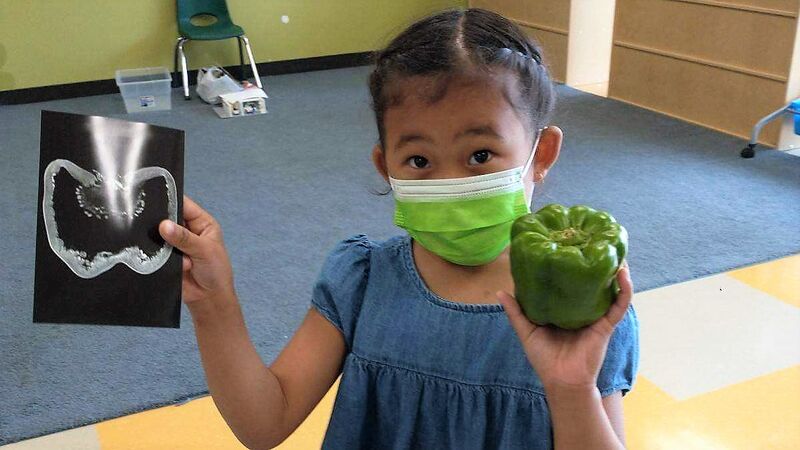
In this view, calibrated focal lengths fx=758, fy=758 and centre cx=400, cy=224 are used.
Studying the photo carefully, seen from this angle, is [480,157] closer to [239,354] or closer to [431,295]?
[431,295]

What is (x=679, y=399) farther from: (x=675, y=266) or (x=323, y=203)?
(x=323, y=203)

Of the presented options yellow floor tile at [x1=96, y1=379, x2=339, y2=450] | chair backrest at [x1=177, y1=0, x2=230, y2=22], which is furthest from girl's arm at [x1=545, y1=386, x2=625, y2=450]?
chair backrest at [x1=177, y1=0, x2=230, y2=22]

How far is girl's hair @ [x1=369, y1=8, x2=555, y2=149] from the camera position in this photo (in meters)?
0.86

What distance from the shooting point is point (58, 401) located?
1.92 metres

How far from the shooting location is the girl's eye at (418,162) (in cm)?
86

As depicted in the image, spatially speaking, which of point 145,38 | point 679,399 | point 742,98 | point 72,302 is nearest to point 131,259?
point 72,302

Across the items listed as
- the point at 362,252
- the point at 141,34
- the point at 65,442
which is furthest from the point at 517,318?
the point at 141,34

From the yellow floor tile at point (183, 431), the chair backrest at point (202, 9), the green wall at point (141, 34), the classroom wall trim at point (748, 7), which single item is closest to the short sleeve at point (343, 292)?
the yellow floor tile at point (183, 431)

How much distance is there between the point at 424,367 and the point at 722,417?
1236 mm

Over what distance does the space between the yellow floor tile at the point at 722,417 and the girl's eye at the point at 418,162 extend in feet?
3.86

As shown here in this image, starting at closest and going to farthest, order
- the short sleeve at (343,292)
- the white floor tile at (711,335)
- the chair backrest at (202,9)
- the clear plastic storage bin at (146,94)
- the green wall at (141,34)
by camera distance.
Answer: the short sleeve at (343,292) < the white floor tile at (711,335) < the clear plastic storage bin at (146,94) < the green wall at (141,34) < the chair backrest at (202,9)

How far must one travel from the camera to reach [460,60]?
858 millimetres

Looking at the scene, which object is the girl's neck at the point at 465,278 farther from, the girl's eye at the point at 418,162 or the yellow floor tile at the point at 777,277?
the yellow floor tile at the point at 777,277

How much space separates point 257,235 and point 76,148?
220cm
